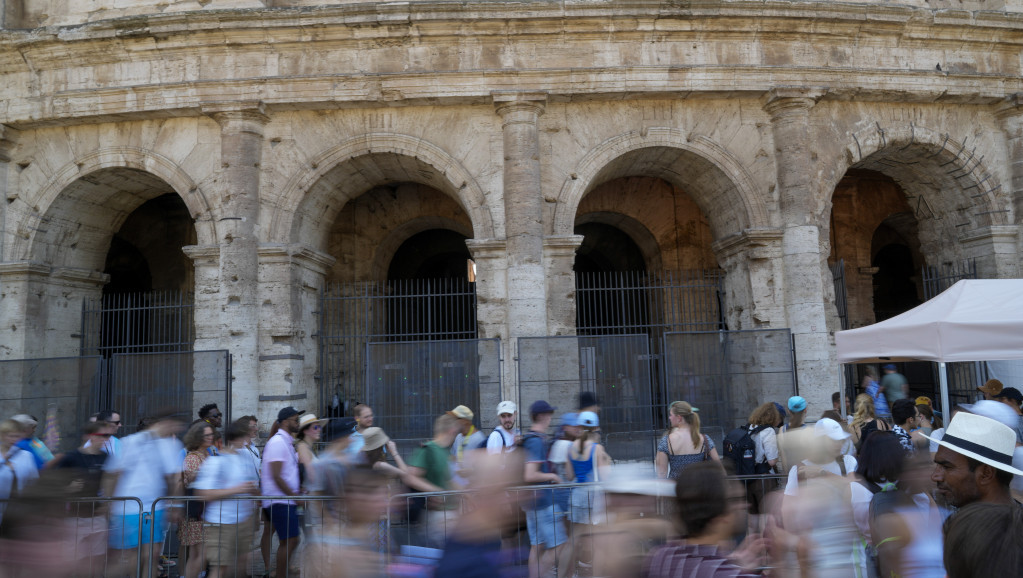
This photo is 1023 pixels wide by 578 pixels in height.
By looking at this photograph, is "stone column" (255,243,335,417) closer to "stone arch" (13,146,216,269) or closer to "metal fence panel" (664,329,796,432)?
"stone arch" (13,146,216,269)

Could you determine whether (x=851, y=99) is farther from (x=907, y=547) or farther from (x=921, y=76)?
(x=907, y=547)

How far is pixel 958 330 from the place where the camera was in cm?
612

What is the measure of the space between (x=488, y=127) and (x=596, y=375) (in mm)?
4000

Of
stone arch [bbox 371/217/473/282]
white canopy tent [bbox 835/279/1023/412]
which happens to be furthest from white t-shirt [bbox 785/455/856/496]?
stone arch [bbox 371/217/473/282]

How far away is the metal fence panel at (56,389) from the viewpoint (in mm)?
9078

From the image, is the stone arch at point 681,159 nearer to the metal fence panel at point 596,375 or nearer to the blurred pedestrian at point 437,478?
the metal fence panel at point 596,375

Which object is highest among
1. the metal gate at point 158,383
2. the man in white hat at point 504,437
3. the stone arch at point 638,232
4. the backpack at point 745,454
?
the stone arch at point 638,232

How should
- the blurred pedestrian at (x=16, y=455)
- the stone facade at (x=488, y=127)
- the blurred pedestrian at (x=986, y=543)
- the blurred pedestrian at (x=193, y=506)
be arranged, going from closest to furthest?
the blurred pedestrian at (x=986, y=543)
the blurred pedestrian at (x=16, y=455)
the blurred pedestrian at (x=193, y=506)
the stone facade at (x=488, y=127)

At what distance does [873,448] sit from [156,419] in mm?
4467

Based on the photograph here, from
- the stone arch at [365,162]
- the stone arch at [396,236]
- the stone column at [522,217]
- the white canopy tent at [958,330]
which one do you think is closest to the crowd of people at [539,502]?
the white canopy tent at [958,330]

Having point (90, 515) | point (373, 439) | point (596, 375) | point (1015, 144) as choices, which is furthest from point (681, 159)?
point (90, 515)

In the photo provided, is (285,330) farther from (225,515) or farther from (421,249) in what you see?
(421,249)

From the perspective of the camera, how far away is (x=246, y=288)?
32.2ft

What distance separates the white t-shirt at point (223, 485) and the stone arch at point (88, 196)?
247 inches
